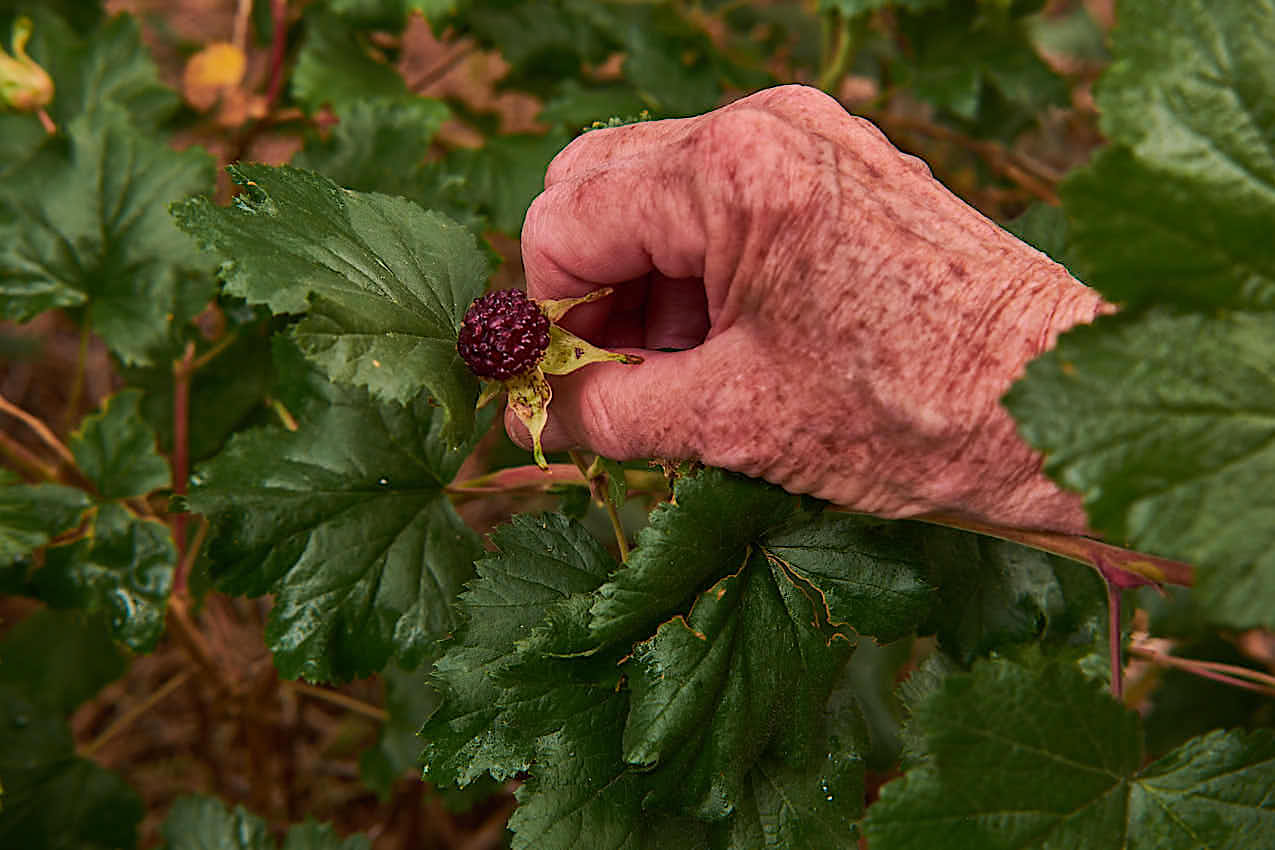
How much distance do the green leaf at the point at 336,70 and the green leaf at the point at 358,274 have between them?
26.7 inches

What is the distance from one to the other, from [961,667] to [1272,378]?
551mm

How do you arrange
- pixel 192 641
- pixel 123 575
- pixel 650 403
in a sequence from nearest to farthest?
1. pixel 650 403
2. pixel 123 575
3. pixel 192 641

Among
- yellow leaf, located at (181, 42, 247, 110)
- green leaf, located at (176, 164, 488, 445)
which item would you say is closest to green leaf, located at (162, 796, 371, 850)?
green leaf, located at (176, 164, 488, 445)

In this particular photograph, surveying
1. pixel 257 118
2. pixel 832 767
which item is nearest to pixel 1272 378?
pixel 832 767

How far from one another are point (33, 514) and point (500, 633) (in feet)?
1.89

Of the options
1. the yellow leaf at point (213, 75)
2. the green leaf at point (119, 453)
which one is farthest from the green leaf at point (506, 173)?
the green leaf at point (119, 453)

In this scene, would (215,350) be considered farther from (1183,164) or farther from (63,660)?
(1183,164)

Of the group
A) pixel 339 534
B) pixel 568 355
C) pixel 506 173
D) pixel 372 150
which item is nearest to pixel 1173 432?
pixel 568 355

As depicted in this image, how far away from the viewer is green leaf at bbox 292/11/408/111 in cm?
151

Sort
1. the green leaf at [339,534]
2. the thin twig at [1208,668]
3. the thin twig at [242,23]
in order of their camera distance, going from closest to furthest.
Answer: the thin twig at [1208,668] → the green leaf at [339,534] → the thin twig at [242,23]

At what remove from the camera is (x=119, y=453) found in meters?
1.25

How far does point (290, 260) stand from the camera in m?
0.78

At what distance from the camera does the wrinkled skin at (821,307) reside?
29.4 inches

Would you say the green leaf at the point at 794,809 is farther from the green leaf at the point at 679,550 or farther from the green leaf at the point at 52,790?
the green leaf at the point at 52,790
